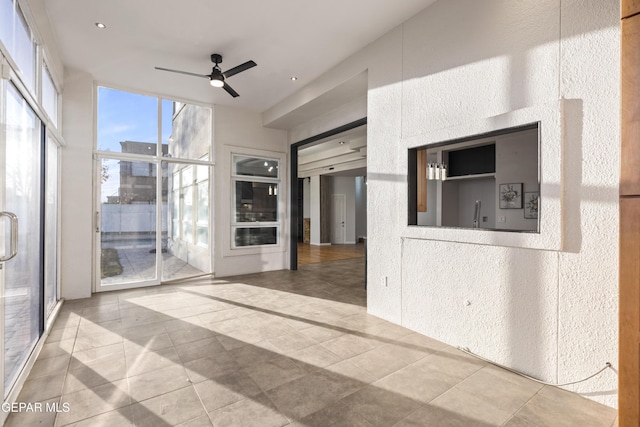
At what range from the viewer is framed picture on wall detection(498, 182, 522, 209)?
13.5 ft

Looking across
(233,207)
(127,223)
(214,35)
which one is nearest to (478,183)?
(214,35)

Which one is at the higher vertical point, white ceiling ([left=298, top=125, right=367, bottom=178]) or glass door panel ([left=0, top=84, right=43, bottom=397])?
white ceiling ([left=298, top=125, right=367, bottom=178])

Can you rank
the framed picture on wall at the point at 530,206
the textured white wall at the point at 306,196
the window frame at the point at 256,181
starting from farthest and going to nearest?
the textured white wall at the point at 306,196, the window frame at the point at 256,181, the framed picture on wall at the point at 530,206

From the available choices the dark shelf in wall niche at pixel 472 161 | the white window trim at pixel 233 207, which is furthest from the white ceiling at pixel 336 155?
the dark shelf in wall niche at pixel 472 161

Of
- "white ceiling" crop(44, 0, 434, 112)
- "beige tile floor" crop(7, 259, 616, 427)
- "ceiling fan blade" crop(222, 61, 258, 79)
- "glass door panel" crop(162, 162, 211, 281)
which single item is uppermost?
"white ceiling" crop(44, 0, 434, 112)

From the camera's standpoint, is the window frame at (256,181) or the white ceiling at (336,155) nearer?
the window frame at (256,181)

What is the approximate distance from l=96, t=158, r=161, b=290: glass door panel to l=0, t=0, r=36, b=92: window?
7.45 feet

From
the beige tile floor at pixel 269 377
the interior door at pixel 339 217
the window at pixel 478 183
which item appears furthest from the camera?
the interior door at pixel 339 217

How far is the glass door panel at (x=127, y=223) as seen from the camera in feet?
16.5

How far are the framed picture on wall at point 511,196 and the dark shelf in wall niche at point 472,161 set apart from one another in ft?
1.53

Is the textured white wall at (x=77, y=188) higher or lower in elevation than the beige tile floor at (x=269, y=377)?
higher

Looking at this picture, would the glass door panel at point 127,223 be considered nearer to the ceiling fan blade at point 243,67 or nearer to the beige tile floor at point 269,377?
the beige tile floor at point 269,377

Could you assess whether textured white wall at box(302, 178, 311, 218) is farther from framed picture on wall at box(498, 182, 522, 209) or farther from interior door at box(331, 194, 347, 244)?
framed picture on wall at box(498, 182, 522, 209)

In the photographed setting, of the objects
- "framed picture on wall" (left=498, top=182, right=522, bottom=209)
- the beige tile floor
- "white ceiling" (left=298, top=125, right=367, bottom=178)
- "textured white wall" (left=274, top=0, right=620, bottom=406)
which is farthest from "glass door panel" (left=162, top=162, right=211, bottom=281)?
"framed picture on wall" (left=498, top=182, right=522, bottom=209)
